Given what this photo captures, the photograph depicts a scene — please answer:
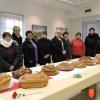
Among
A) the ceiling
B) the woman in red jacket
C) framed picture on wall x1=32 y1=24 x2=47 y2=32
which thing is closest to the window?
framed picture on wall x1=32 y1=24 x2=47 y2=32

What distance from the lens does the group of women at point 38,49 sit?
105 inches

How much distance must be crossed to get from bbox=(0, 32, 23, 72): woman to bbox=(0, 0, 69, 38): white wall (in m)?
2.47

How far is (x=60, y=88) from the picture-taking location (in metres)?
1.24

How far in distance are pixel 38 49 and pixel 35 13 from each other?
2649mm

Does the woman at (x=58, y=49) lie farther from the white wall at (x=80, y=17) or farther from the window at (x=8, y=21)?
the white wall at (x=80, y=17)

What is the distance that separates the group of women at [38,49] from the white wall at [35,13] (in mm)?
1843

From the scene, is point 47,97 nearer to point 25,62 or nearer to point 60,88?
point 60,88

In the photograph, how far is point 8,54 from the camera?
267cm

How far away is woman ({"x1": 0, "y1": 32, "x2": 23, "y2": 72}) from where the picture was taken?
2.62 meters

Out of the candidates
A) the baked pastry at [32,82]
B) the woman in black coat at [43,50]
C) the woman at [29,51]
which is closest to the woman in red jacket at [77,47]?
the woman in black coat at [43,50]

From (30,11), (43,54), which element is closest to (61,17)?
(30,11)

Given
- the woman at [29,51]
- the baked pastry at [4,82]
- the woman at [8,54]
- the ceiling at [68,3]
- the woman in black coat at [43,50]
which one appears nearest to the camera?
the baked pastry at [4,82]

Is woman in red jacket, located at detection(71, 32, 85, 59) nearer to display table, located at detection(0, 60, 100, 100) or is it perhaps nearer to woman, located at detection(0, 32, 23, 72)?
woman, located at detection(0, 32, 23, 72)

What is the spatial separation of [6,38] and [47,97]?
1.75 metres
